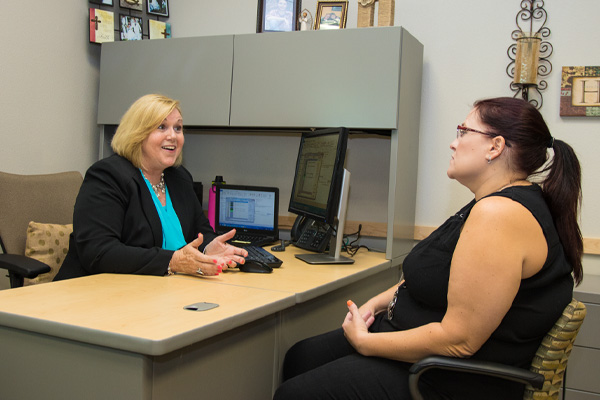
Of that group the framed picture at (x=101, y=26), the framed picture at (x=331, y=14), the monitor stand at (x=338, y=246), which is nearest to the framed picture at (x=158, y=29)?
the framed picture at (x=101, y=26)

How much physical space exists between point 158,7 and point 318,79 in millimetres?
1275

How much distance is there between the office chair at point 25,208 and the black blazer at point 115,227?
0.66 feet

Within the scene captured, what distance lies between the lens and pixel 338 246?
230 centimetres

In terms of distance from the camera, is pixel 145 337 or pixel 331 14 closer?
pixel 145 337

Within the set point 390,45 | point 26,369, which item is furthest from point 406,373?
point 390,45

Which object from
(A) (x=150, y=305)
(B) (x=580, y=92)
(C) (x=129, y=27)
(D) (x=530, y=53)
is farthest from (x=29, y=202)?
(B) (x=580, y=92)

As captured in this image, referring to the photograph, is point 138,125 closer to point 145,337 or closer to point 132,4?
point 145,337

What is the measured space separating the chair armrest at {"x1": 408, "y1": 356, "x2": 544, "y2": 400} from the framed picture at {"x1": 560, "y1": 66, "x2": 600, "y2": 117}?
1.63m

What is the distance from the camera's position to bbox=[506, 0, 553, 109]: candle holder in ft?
8.32

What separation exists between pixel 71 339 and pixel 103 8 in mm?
2380

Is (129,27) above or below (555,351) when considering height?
above

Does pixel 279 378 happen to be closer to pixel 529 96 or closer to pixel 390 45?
pixel 390 45

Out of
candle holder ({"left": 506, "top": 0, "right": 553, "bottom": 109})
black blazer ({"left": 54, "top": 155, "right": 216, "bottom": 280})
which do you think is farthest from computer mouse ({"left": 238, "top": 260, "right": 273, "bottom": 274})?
candle holder ({"left": 506, "top": 0, "right": 553, "bottom": 109})

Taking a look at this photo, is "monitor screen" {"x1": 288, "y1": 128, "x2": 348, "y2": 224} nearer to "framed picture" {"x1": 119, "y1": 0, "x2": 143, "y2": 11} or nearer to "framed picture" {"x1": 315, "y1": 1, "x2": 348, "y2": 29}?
"framed picture" {"x1": 315, "y1": 1, "x2": 348, "y2": 29}
